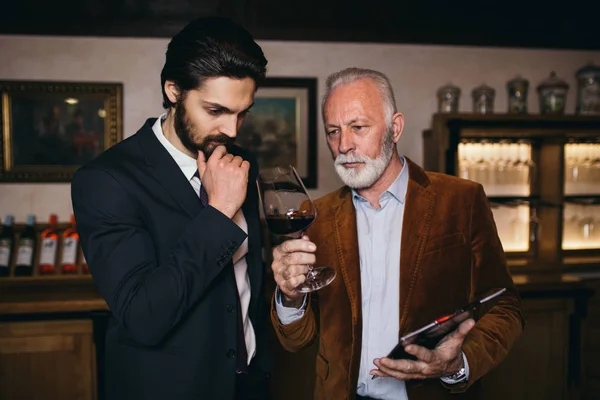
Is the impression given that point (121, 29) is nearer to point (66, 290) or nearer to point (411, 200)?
point (66, 290)

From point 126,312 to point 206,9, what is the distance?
232 cm

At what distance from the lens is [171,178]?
143 centimetres

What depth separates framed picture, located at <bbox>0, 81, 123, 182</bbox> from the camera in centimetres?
334

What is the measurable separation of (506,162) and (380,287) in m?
2.33

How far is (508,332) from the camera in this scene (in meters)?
1.54

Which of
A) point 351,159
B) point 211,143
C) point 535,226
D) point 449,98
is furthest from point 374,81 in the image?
point 535,226

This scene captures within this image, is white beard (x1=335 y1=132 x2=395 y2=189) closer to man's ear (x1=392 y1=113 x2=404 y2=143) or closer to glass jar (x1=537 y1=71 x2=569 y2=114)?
man's ear (x1=392 y1=113 x2=404 y2=143)

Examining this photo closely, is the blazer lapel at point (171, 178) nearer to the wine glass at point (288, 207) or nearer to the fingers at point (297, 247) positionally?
the wine glass at point (288, 207)

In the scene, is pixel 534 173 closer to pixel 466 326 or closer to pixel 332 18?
pixel 332 18

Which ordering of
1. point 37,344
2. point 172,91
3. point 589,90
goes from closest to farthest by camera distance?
point 172,91, point 37,344, point 589,90

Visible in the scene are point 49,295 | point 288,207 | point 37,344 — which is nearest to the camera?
point 288,207

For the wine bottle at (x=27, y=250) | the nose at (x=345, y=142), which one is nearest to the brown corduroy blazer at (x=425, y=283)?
the nose at (x=345, y=142)

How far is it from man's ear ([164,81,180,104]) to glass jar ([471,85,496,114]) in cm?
274

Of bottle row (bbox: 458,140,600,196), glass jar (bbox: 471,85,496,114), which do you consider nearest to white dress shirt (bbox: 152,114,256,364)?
bottle row (bbox: 458,140,600,196)
